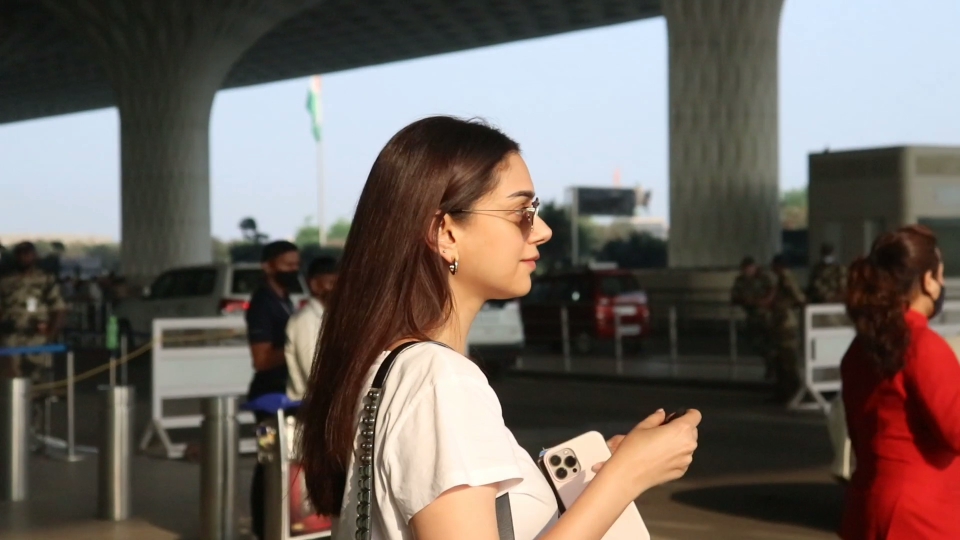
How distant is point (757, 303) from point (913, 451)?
15549 mm

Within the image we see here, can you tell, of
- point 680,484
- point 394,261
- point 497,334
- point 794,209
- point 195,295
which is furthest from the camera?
point 794,209

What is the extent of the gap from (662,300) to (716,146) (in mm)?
3780

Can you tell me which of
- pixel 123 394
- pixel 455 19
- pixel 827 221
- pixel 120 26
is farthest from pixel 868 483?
pixel 455 19

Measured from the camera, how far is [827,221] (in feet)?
100

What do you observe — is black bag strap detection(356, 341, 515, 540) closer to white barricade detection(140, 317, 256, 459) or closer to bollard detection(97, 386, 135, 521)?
bollard detection(97, 386, 135, 521)

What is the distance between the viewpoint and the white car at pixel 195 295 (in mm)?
24953

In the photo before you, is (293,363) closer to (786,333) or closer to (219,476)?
(219,476)

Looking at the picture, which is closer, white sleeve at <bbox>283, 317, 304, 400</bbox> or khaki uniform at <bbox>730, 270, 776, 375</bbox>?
white sleeve at <bbox>283, 317, 304, 400</bbox>

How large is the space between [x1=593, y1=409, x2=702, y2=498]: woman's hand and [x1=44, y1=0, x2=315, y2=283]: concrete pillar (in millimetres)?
39745

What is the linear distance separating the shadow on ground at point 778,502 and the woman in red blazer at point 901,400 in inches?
212

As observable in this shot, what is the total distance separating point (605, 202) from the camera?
6706 centimetres

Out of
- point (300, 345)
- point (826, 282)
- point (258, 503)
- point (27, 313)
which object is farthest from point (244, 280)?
point (258, 503)

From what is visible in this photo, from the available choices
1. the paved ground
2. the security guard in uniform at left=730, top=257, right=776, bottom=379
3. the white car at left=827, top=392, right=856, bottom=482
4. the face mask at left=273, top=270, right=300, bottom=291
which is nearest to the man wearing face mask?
the face mask at left=273, top=270, right=300, bottom=291

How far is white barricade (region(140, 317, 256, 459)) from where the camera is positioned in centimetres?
1297
